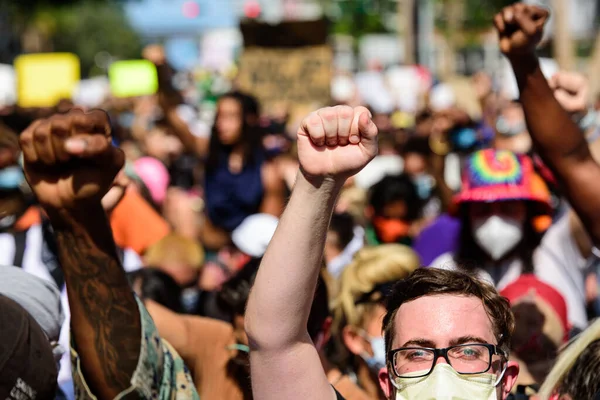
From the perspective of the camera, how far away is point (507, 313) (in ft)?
7.98

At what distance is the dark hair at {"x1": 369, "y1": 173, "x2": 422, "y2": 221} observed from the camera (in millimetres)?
6121

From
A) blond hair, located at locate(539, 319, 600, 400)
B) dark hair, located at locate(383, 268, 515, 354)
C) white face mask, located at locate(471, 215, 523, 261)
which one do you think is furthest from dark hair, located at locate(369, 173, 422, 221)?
dark hair, located at locate(383, 268, 515, 354)

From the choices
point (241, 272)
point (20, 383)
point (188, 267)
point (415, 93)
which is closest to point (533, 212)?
point (241, 272)

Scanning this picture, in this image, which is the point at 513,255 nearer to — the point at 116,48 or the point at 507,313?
the point at 507,313

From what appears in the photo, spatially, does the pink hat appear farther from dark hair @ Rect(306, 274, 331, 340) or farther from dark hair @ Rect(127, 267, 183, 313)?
dark hair @ Rect(306, 274, 331, 340)

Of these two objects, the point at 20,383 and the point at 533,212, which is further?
the point at 533,212

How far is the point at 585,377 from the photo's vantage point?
2.58 metres

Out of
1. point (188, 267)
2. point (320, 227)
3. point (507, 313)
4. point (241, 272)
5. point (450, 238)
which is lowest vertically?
point (188, 267)

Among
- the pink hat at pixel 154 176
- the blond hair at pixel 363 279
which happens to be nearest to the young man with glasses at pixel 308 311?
the blond hair at pixel 363 279

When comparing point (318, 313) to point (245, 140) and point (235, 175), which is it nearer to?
point (235, 175)

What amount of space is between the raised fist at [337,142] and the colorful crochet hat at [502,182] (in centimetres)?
248

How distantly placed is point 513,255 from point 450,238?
0.64 meters

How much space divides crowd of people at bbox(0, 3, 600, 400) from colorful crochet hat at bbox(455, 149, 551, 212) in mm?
12

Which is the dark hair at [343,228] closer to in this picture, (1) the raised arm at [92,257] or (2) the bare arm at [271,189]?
(2) the bare arm at [271,189]
